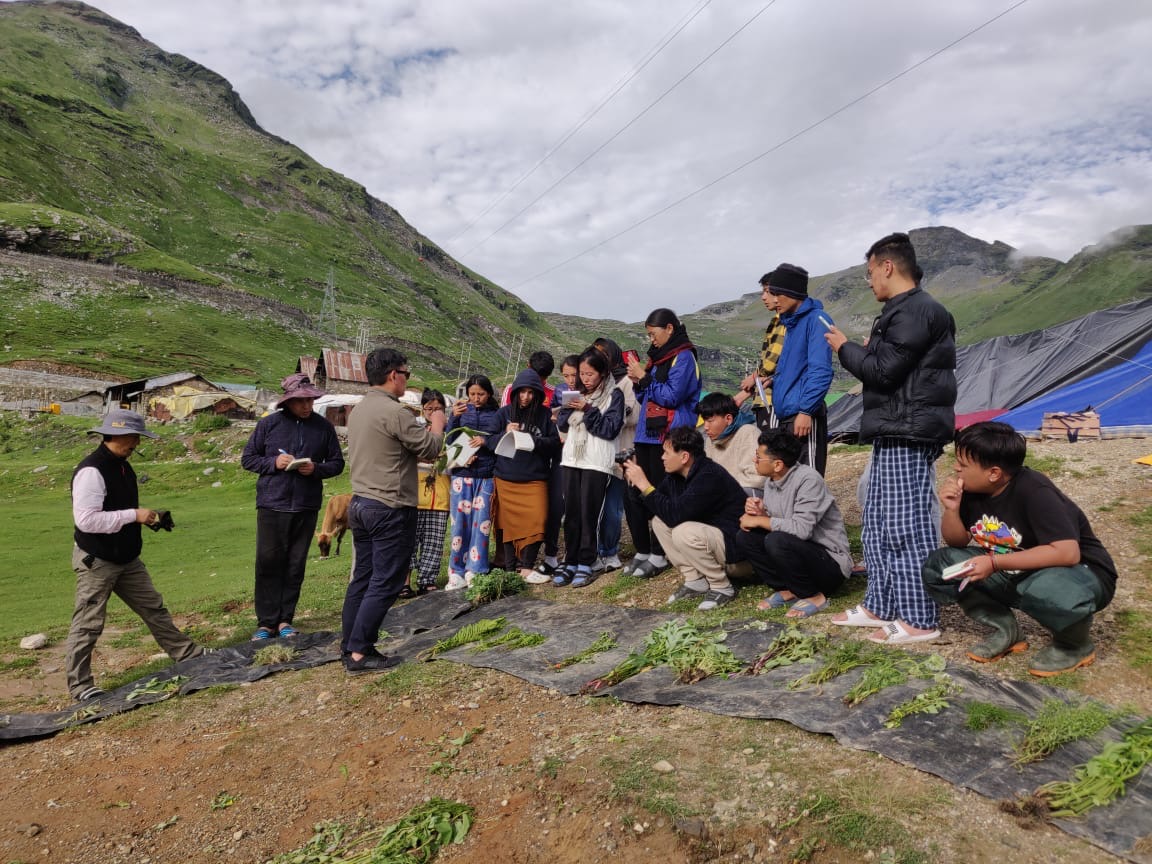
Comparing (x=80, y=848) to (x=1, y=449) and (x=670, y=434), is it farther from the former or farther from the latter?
(x=1, y=449)

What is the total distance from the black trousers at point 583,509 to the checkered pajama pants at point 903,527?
3.31m

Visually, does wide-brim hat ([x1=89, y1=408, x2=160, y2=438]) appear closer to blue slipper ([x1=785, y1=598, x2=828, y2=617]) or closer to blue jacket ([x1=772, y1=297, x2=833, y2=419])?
blue jacket ([x1=772, y1=297, x2=833, y2=419])

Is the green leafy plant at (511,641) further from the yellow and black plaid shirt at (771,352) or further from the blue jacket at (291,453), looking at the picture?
the yellow and black plaid shirt at (771,352)

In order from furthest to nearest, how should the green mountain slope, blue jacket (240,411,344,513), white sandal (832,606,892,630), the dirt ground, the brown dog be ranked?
the green mountain slope, the brown dog, blue jacket (240,411,344,513), white sandal (832,606,892,630), the dirt ground

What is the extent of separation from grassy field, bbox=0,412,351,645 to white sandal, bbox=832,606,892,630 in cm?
569

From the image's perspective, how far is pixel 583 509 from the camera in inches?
289

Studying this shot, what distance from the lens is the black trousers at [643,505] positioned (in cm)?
705

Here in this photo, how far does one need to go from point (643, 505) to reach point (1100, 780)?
15.7 ft

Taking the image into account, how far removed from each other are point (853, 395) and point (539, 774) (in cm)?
2018

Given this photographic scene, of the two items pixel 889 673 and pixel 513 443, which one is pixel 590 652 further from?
pixel 513 443

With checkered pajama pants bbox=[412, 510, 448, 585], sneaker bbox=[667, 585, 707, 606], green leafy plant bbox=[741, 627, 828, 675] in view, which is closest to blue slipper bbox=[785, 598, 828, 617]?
green leafy plant bbox=[741, 627, 828, 675]

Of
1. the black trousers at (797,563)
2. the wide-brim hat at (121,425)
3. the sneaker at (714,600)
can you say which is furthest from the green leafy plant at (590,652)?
the wide-brim hat at (121,425)

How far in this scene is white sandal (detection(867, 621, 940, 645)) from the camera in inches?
166

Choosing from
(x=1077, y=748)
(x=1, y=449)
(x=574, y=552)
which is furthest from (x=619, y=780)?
(x=1, y=449)
